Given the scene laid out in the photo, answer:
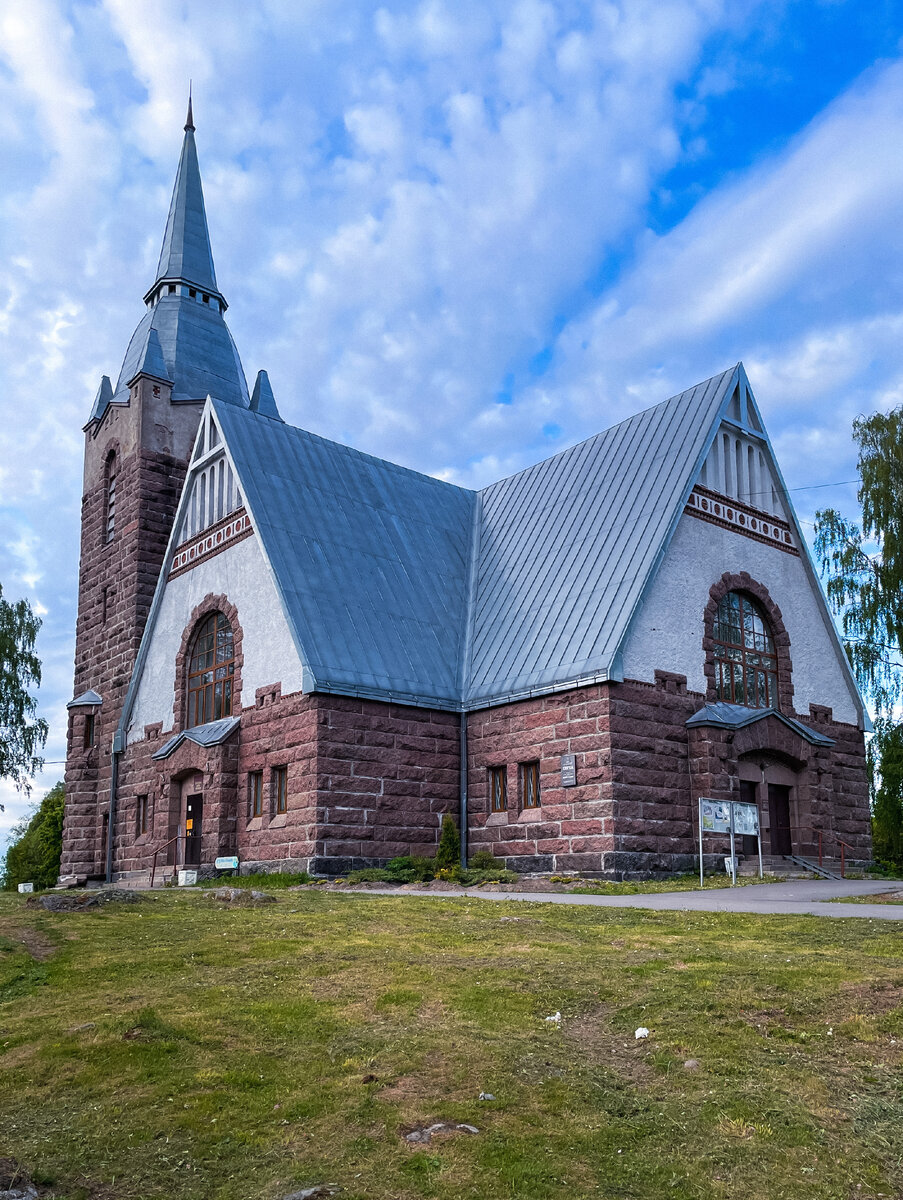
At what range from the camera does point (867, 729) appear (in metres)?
27.8

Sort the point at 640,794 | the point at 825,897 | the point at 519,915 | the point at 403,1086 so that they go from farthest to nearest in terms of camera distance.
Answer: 1. the point at 640,794
2. the point at 825,897
3. the point at 519,915
4. the point at 403,1086

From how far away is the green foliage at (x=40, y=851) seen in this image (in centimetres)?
4634

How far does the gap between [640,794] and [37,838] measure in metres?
40.4

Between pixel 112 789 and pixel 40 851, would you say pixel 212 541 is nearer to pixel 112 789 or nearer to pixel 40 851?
pixel 112 789

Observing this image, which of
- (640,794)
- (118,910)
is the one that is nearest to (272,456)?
(640,794)

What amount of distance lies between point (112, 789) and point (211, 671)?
602cm

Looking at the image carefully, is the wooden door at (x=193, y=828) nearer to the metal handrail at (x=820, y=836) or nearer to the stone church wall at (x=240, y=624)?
the stone church wall at (x=240, y=624)

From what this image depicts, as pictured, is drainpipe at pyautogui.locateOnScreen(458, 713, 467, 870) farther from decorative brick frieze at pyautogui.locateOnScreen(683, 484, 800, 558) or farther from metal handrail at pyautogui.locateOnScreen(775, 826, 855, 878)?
decorative brick frieze at pyautogui.locateOnScreen(683, 484, 800, 558)

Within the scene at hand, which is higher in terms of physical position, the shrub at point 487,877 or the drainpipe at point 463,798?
the drainpipe at point 463,798

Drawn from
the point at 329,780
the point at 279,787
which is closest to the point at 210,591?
the point at 279,787

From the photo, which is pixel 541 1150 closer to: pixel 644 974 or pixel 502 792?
pixel 644 974

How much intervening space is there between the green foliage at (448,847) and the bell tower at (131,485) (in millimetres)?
12418

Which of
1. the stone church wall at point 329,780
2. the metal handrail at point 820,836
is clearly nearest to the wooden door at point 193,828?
the stone church wall at point 329,780

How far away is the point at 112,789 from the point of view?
1200 inches
